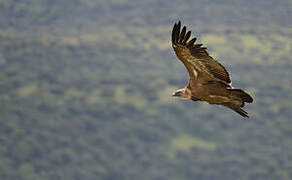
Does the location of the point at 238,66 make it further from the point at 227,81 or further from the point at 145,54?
the point at 227,81

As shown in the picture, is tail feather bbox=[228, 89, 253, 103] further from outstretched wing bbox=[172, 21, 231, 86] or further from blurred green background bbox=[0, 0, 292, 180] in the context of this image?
blurred green background bbox=[0, 0, 292, 180]

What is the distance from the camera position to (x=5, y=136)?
16788cm

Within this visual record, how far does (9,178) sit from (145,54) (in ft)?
203

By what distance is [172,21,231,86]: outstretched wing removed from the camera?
19000 mm

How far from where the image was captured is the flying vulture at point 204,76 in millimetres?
19078

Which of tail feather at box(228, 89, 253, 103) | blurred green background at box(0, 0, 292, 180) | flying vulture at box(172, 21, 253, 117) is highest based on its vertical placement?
blurred green background at box(0, 0, 292, 180)

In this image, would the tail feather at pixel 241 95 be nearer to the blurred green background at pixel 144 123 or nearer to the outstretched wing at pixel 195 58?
the outstretched wing at pixel 195 58

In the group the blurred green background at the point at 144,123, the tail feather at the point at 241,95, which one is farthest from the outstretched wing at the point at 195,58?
the blurred green background at the point at 144,123

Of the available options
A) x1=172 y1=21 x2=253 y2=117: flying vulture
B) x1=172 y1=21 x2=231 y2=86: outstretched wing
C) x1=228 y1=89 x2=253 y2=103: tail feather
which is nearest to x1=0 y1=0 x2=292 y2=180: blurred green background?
x1=172 y1=21 x2=253 y2=117: flying vulture

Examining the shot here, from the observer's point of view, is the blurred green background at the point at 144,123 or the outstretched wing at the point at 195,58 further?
the blurred green background at the point at 144,123

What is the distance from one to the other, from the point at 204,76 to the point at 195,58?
718 millimetres

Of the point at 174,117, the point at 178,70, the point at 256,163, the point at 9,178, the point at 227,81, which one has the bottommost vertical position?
the point at 227,81

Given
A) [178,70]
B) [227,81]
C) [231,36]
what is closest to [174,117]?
[178,70]

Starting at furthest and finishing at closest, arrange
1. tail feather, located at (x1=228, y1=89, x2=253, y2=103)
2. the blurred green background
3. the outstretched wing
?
the blurred green background, tail feather, located at (x1=228, y1=89, x2=253, y2=103), the outstretched wing
